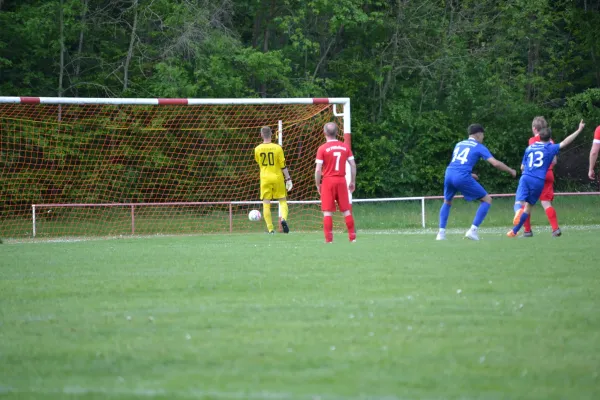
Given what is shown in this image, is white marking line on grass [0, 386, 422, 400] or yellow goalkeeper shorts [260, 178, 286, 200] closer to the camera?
white marking line on grass [0, 386, 422, 400]

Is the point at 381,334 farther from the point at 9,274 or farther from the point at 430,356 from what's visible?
the point at 9,274

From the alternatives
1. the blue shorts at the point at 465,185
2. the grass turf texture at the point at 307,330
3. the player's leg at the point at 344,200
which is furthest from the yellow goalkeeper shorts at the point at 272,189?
the grass turf texture at the point at 307,330

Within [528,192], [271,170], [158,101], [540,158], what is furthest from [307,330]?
[158,101]

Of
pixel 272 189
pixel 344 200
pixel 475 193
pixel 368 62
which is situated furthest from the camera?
pixel 368 62

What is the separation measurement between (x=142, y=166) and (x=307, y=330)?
20.9 metres

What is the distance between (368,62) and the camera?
36281 mm

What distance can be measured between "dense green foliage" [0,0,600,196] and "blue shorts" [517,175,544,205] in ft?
57.8

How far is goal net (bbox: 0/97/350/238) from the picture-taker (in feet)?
76.2

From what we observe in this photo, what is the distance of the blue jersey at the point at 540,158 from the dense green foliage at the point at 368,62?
57.7ft

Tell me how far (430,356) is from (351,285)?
9.86ft

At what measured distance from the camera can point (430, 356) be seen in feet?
15.2

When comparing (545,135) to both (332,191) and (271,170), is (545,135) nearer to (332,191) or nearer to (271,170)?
(332,191)

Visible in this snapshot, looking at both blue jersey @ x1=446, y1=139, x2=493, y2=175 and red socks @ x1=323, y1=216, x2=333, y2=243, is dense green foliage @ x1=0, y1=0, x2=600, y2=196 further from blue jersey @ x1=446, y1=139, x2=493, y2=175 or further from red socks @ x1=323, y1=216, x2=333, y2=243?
blue jersey @ x1=446, y1=139, x2=493, y2=175

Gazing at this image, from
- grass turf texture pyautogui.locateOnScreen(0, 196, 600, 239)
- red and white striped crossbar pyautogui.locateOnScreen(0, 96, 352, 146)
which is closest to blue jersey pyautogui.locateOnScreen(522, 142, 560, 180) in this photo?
red and white striped crossbar pyautogui.locateOnScreen(0, 96, 352, 146)
